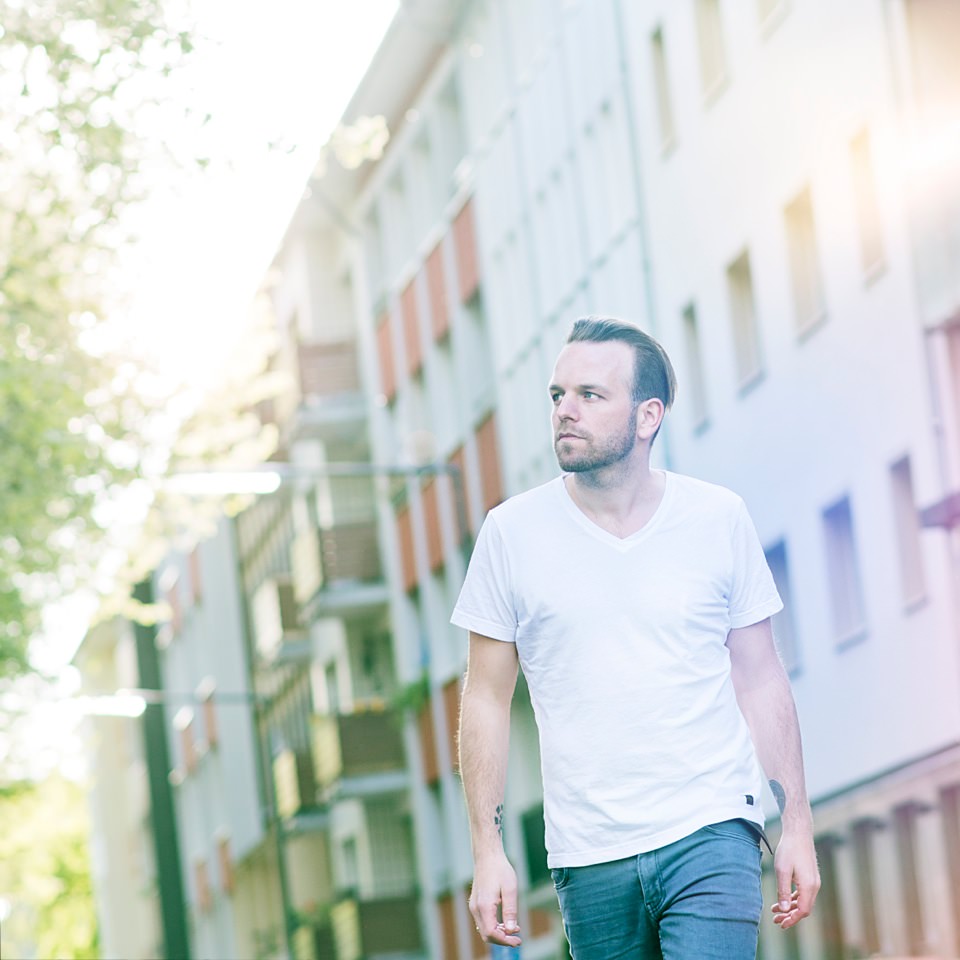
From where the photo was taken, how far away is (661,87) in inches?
1002

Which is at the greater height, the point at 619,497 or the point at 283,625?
the point at 283,625

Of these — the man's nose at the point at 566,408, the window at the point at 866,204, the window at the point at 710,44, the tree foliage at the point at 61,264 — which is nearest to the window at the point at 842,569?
the window at the point at 866,204

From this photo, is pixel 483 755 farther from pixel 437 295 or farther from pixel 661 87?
pixel 437 295

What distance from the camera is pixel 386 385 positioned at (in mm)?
43750

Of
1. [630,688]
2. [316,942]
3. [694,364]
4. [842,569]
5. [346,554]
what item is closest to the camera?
[630,688]

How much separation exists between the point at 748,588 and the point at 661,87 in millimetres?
20631

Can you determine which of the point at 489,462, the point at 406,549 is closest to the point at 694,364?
the point at 489,462

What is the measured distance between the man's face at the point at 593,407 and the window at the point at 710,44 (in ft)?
58.8

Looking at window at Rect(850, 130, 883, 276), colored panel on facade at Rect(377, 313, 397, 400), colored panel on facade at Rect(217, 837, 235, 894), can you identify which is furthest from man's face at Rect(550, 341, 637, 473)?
colored panel on facade at Rect(217, 837, 235, 894)

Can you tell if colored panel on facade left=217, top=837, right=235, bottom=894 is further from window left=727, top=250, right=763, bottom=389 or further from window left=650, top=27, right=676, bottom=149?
window left=727, top=250, right=763, bottom=389

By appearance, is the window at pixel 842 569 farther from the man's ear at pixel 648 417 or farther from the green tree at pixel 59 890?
the green tree at pixel 59 890

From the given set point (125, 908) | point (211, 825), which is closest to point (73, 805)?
point (125, 908)

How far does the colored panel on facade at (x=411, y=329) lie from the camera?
40.8 m

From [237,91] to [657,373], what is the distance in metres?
18.5
